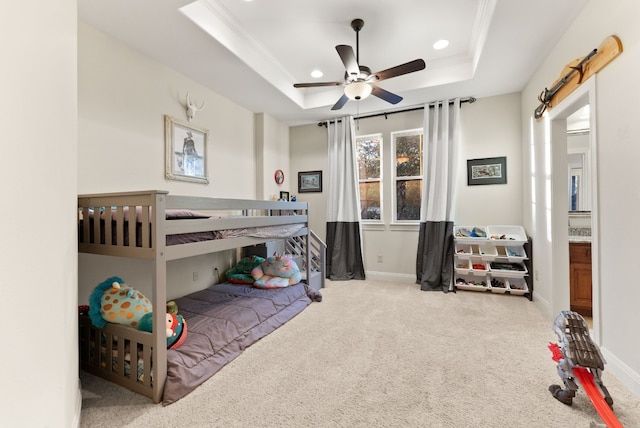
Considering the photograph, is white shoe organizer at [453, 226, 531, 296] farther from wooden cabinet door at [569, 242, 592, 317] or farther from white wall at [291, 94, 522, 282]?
wooden cabinet door at [569, 242, 592, 317]

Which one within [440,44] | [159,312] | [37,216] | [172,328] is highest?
[440,44]

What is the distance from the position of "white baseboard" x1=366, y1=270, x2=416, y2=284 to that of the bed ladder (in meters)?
0.87

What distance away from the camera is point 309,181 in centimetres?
486

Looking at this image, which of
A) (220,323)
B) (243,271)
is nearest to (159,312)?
(220,323)

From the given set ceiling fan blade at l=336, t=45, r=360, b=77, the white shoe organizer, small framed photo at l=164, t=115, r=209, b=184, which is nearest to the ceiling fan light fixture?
ceiling fan blade at l=336, t=45, r=360, b=77

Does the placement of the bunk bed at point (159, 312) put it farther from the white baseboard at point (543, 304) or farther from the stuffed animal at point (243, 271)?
the white baseboard at point (543, 304)

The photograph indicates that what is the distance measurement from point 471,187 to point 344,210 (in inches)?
72.6

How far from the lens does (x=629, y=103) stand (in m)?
1.64

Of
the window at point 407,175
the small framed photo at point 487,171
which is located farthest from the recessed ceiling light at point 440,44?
the small framed photo at point 487,171

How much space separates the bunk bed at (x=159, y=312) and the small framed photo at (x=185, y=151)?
27.5 inches

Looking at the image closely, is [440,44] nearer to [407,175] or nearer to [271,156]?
[407,175]

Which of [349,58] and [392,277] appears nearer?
[349,58]

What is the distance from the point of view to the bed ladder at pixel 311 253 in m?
3.72

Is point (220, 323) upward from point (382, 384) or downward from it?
upward
